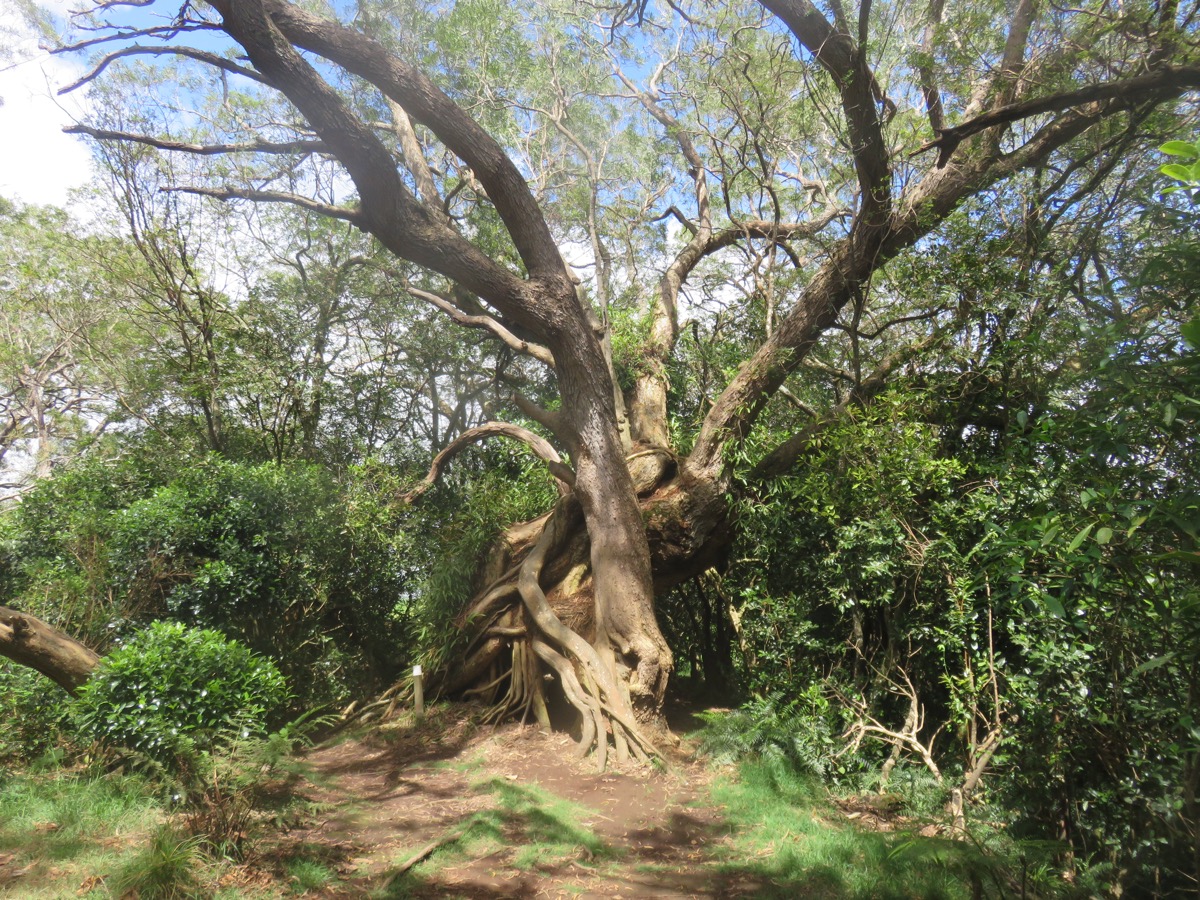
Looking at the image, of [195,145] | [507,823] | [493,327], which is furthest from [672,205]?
[507,823]

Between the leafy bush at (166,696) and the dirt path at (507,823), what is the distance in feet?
3.39

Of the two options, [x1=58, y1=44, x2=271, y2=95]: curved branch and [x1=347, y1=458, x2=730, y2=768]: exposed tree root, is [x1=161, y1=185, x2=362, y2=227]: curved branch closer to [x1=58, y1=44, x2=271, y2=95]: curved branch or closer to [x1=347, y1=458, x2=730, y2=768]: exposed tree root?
[x1=58, y1=44, x2=271, y2=95]: curved branch

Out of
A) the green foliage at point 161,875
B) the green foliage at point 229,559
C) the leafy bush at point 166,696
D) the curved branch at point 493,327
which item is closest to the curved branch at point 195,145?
the curved branch at point 493,327

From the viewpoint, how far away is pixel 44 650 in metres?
5.62

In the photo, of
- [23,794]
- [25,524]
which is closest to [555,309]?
[23,794]

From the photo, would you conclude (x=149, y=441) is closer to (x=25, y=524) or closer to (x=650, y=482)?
(x=25, y=524)

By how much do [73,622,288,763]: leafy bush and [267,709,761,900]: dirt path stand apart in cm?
103

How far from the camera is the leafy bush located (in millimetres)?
5262

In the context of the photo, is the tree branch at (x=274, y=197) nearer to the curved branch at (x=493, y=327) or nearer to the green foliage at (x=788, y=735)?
the curved branch at (x=493, y=327)

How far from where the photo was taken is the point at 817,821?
225 inches

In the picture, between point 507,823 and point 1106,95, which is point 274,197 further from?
point 1106,95

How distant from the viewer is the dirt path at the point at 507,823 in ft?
15.8

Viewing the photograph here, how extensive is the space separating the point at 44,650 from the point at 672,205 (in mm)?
10302

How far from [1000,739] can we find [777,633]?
2.49 meters
